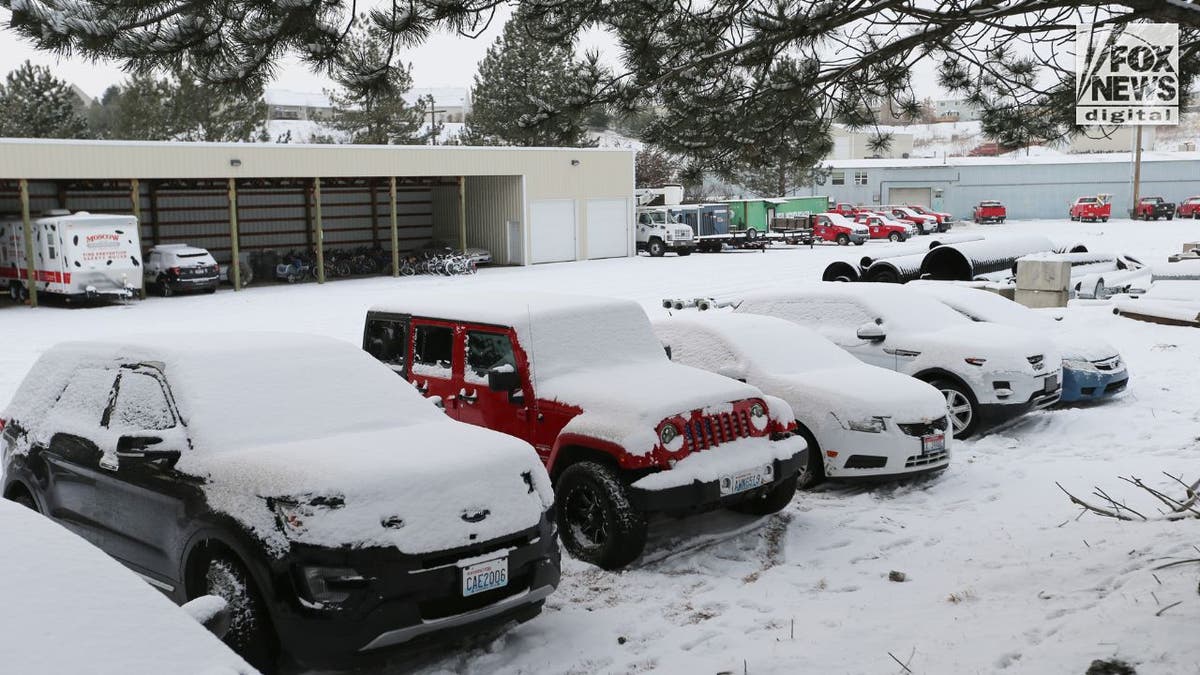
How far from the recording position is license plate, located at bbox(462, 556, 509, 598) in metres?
4.96

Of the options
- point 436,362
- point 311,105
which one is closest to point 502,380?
point 436,362

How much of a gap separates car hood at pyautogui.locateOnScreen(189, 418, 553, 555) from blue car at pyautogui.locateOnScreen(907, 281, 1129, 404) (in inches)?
304

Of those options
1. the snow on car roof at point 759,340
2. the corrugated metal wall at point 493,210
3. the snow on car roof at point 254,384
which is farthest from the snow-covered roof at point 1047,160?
the snow on car roof at point 254,384

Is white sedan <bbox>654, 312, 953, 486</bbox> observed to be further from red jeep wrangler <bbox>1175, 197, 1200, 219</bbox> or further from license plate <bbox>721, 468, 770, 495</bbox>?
red jeep wrangler <bbox>1175, 197, 1200, 219</bbox>

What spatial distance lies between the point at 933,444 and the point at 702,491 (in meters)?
2.61

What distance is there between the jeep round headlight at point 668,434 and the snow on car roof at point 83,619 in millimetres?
3995

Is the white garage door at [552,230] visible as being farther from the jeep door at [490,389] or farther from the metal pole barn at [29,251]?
the jeep door at [490,389]

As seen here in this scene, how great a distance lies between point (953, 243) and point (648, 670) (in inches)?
732

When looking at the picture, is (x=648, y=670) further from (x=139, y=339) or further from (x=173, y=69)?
(x=173, y=69)

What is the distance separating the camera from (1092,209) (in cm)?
5919

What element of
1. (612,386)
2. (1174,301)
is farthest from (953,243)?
(612,386)

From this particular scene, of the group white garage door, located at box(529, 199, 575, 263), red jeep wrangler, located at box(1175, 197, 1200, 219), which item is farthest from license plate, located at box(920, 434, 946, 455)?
red jeep wrangler, located at box(1175, 197, 1200, 219)

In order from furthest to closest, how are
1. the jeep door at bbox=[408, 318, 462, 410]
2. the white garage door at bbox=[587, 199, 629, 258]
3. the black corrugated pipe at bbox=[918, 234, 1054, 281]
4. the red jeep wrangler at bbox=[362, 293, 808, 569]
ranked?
1. the white garage door at bbox=[587, 199, 629, 258]
2. the black corrugated pipe at bbox=[918, 234, 1054, 281]
3. the jeep door at bbox=[408, 318, 462, 410]
4. the red jeep wrangler at bbox=[362, 293, 808, 569]

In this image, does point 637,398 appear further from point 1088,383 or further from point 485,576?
point 1088,383
